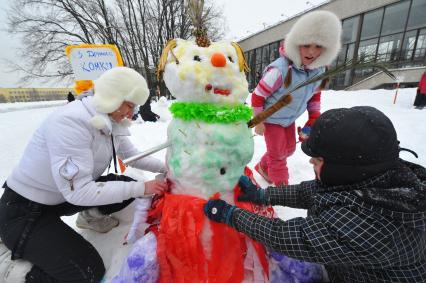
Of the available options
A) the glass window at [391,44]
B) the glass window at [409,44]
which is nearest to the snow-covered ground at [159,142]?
the glass window at [409,44]

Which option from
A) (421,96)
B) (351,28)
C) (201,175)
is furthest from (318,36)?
(351,28)

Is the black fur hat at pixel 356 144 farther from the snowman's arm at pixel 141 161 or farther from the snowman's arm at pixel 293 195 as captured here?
the snowman's arm at pixel 141 161

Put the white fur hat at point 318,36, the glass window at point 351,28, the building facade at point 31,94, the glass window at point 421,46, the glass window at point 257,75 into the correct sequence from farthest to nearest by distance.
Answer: the building facade at point 31,94 < the glass window at point 351,28 < the glass window at point 257,75 < the glass window at point 421,46 < the white fur hat at point 318,36

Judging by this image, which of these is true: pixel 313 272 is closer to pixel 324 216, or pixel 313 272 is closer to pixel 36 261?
pixel 324 216

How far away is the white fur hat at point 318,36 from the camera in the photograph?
1.69 metres

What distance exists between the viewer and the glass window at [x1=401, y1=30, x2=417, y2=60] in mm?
10120

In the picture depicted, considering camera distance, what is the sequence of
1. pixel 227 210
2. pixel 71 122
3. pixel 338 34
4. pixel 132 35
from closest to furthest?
pixel 227 210, pixel 71 122, pixel 338 34, pixel 132 35

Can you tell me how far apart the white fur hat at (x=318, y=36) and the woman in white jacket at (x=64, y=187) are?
3.67 feet

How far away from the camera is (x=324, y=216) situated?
90 cm

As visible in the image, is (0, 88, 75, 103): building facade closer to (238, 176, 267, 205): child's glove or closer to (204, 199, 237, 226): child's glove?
(238, 176, 267, 205): child's glove

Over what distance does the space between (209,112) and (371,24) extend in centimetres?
1314

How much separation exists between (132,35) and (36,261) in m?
14.8

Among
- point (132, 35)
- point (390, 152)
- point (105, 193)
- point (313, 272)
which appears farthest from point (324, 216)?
point (132, 35)

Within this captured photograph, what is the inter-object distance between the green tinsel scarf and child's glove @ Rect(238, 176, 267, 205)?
393 millimetres
